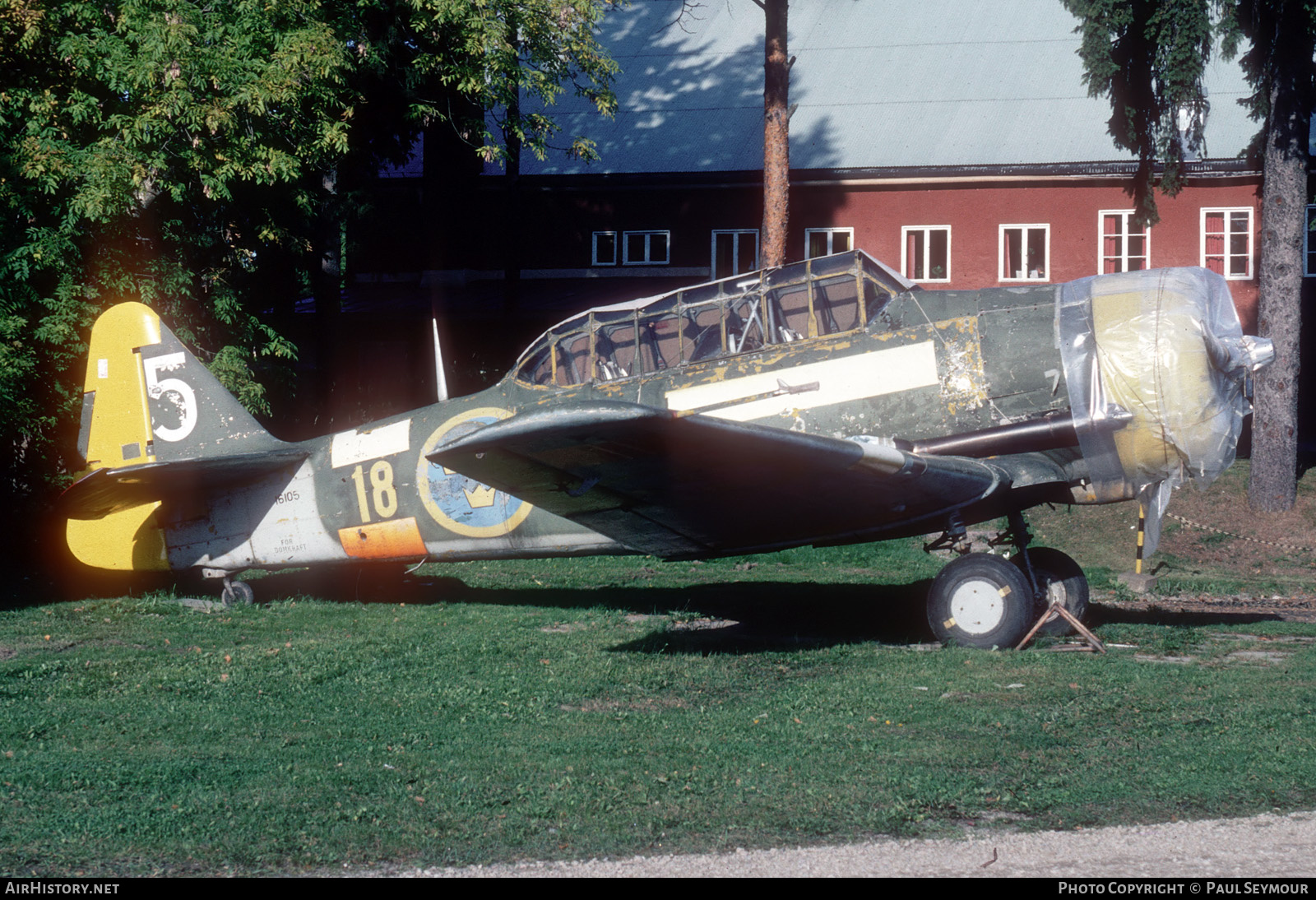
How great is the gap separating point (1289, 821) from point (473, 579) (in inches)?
362

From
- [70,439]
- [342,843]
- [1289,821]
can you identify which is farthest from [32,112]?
[1289,821]

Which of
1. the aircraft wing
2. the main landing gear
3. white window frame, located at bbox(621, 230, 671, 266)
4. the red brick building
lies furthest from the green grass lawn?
white window frame, located at bbox(621, 230, 671, 266)

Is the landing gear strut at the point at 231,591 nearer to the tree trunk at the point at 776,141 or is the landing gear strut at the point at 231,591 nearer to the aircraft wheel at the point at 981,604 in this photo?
the aircraft wheel at the point at 981,604

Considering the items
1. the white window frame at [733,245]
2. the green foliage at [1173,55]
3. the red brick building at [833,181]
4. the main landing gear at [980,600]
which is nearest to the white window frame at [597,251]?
the red brick building at [833,181]

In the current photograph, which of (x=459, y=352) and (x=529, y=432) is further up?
(x=459, y=352)

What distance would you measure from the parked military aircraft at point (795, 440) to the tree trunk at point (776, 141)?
27.0 feet

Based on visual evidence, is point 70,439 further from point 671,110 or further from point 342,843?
point 671,110

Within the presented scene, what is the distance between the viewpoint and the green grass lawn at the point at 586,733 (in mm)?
4836

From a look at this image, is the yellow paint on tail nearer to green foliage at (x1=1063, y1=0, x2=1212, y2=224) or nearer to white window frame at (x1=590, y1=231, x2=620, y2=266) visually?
green foliage at (x1=1063, y1=0, x2=1212, y2=224)

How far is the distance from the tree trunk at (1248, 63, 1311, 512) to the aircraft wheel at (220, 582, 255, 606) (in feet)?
44.5

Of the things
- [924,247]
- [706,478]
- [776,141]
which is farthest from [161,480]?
[924,247]

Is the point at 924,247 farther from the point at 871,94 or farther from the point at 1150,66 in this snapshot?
the point at 1150,66

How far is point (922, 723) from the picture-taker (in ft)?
21.2

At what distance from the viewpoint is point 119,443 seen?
1064cm
